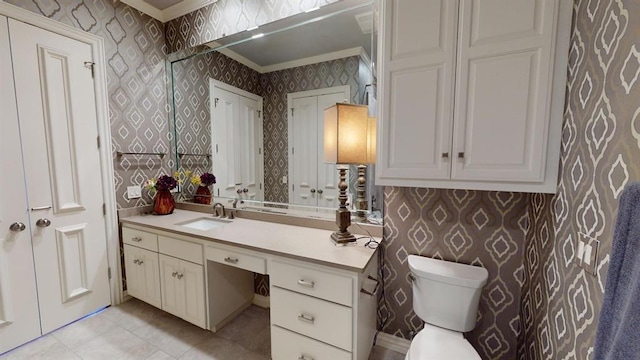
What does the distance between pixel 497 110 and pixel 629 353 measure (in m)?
0.94

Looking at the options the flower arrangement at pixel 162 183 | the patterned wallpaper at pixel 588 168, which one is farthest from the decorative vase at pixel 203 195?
the patterned wallpaper at pixel 588 168

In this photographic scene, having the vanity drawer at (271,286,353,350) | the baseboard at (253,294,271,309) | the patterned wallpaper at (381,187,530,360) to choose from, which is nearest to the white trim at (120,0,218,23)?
the patterned wallpaper at (381,187,530,360)

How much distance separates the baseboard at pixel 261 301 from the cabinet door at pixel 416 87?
1.65 m

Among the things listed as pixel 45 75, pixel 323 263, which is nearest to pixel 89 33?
pixel 45 75

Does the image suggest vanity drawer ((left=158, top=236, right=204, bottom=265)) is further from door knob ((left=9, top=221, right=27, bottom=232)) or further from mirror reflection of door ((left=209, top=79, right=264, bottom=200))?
door knob ((left=9, top=221, right=27, bottom=232))

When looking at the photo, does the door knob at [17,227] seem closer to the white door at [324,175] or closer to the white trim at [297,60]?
the white trim at [297,60]

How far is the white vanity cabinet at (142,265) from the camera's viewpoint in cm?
199

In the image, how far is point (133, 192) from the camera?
2.35m

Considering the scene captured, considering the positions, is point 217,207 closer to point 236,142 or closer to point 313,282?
point 236,142

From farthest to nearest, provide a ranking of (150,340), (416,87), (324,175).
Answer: (324,175), (150,340), (416,87)

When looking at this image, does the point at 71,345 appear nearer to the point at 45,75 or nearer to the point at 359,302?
the point at 45,75

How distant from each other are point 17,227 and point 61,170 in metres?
0.46

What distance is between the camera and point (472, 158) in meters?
1.19

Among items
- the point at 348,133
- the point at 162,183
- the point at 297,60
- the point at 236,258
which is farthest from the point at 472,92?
the point at 162,183
